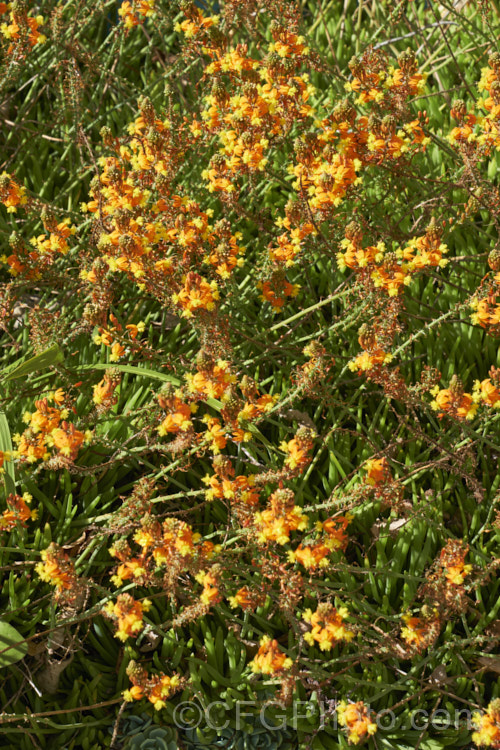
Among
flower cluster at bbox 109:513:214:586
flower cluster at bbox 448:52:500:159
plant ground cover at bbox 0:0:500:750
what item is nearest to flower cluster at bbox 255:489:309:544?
plant ground cover at bbox 0:0:500:750

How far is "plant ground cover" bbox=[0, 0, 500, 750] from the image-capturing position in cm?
205

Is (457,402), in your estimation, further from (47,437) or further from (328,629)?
(47,437)

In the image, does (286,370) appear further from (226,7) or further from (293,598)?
(226,7)

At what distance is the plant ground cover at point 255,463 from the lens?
6.73ft

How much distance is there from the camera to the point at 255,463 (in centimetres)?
252

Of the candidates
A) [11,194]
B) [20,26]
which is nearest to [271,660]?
[11,194]

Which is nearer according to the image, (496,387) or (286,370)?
(496,387)

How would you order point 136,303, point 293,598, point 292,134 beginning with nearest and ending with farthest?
point 293,598
point 136,303
point 292,134

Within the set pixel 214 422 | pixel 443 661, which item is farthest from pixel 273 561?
pixel 443 661

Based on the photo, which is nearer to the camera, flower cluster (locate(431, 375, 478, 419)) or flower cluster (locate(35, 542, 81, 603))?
flower cluster (locate(35, 542, 81, 603))

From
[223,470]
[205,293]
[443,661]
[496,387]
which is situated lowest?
[443,661]

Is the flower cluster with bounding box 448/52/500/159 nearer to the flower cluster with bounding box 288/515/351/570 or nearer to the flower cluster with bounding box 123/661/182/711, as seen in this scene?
the flower cluster with bounding box 288/515/351/570

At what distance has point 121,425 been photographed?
8.65 ft

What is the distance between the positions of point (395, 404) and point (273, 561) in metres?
1.08
